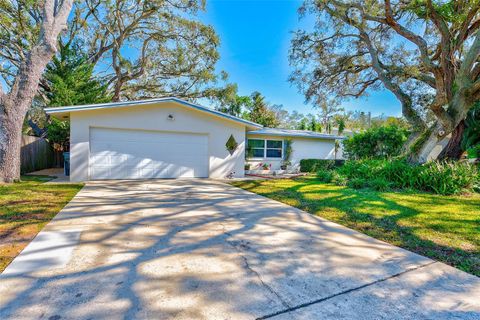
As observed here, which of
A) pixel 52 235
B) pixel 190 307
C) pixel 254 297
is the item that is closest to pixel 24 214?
pixel 52 235

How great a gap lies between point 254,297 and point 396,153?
13.8 m

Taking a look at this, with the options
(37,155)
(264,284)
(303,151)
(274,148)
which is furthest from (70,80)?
(264,284)

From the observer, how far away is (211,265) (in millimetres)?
2602

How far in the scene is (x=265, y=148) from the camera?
44.5ft

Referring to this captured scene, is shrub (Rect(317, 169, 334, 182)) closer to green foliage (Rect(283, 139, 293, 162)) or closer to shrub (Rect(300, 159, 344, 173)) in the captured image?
shrub (Rect(300, 159, 344, 173))

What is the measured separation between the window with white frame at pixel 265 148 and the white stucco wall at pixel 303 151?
8.2 inches

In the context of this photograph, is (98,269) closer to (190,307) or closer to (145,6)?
(190,307)

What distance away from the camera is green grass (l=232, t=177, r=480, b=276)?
3.23m

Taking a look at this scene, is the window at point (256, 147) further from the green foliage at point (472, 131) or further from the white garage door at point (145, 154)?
the green foliage at point (472, 131)

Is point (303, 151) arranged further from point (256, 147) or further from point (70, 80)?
point (70, 80)

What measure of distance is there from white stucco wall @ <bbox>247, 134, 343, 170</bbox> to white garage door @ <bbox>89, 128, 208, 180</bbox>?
397cm

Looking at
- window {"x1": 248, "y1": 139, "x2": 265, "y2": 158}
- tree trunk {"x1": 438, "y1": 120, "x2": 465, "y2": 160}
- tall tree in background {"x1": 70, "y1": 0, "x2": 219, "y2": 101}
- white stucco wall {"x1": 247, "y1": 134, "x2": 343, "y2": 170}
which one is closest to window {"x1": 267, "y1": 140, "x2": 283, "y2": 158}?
white stucco wall {"x1": 247, "y1": 134, "x2": 343, "y2": 170}

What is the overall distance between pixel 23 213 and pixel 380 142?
48.8 ft

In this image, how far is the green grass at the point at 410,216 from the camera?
127 inches
